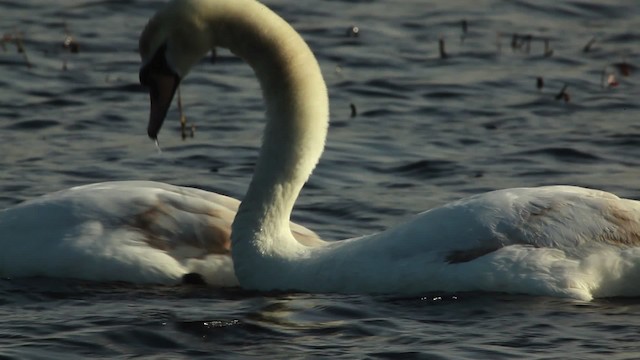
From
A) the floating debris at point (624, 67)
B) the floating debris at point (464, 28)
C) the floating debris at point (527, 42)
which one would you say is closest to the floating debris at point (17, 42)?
the floating debris at point (464, 28)

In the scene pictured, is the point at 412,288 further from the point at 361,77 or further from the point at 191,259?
the point at 361,77

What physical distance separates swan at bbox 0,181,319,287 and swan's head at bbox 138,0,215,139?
446 millimetres

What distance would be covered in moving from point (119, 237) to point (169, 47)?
0.99m

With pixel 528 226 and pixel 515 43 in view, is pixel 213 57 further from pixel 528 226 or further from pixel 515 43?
pixel 528 226

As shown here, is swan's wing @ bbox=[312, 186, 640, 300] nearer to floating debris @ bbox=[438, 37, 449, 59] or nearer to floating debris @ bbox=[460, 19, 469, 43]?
floating debris @ bbox=[438, 37, 449, 59]

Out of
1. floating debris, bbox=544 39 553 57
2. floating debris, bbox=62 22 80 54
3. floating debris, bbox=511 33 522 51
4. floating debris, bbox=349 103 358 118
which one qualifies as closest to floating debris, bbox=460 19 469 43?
floating debris, bbox=511 33 522 51

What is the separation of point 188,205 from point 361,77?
20.2ft

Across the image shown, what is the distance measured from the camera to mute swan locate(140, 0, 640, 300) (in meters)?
7.67

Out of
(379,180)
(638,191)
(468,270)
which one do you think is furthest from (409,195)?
(468,270)

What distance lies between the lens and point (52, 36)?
51.5 feet

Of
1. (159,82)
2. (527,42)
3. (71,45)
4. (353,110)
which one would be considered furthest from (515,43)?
(159,82)

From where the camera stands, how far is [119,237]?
335 inches

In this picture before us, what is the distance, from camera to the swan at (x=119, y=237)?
27.7 feet

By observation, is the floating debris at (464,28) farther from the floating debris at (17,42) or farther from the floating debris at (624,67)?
the floating debris at (17,42)
